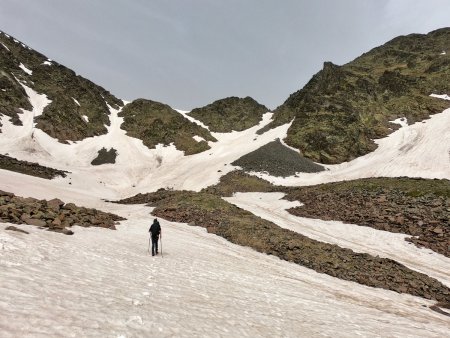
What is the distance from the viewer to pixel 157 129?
109562mm

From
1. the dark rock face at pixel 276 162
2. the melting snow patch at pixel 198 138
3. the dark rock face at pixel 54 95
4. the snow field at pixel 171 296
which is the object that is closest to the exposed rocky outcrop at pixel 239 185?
the dark rock face at pixel 276 162

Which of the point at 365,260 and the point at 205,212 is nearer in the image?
the point at 365,260

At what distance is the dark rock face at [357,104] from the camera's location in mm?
86812

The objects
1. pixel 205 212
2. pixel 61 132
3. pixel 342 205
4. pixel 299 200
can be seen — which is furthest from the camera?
pixel 61 132

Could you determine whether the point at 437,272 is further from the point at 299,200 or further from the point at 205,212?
the point at 299,200

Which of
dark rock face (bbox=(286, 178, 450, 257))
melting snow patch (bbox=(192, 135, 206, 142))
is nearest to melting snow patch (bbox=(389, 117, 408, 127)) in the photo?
dark rock face (bbox=(286, 178, 450, 257))

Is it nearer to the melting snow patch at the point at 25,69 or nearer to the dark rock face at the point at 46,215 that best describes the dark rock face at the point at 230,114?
the melting snow patch at the point at 25,69

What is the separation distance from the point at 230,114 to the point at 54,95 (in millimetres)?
63480

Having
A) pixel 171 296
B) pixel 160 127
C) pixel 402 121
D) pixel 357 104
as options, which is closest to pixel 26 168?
pixel 171 296

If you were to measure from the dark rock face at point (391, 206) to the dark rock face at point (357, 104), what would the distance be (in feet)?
116

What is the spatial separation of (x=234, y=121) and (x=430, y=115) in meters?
66.3

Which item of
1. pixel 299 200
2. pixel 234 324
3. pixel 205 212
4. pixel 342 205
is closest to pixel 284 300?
pixel 234 324

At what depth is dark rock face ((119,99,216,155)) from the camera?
340 feet

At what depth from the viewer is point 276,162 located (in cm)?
7562
